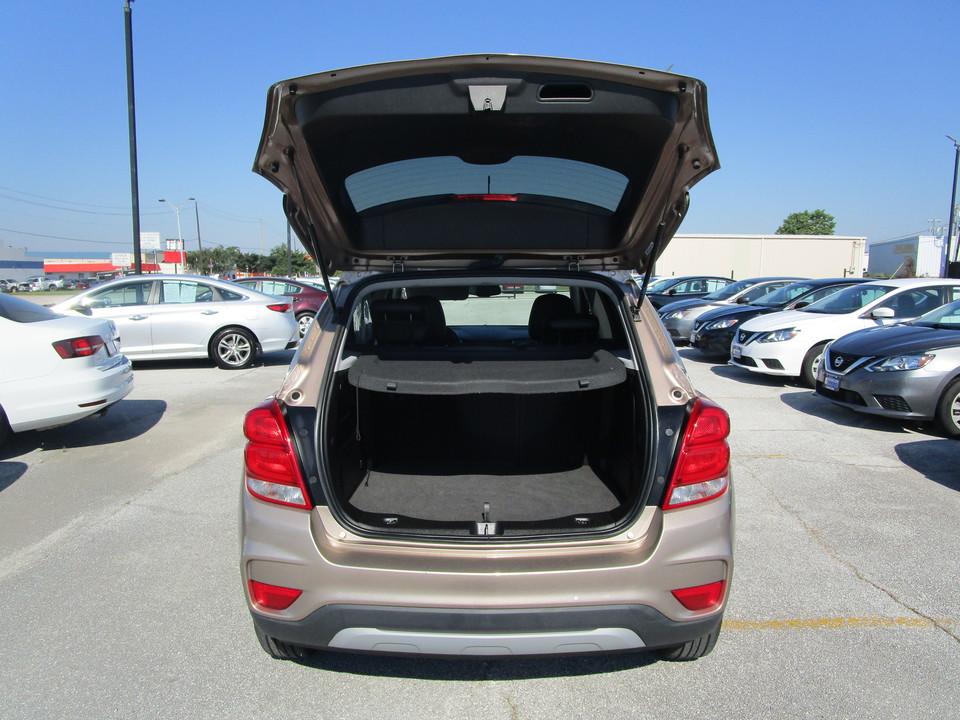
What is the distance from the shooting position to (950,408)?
237 inches

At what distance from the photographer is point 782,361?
8.73 meters

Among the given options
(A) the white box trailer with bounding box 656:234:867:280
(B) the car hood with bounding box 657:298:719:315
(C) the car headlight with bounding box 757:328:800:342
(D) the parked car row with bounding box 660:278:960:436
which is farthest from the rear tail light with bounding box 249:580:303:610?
(A) the white box trailer with bounding box 656:234:867:280

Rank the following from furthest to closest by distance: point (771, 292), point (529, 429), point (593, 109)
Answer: point (771, 292)
point (529, 429)
point (593, 109)

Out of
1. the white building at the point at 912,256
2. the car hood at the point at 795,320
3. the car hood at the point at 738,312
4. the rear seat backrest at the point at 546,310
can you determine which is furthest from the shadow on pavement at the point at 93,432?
the white building at the point at 912,256

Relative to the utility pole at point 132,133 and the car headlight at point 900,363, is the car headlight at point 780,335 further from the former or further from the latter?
the utility pole at point 132,133

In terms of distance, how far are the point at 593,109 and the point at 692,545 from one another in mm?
1539

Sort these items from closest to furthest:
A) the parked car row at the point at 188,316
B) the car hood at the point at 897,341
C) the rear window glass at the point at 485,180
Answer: the rear window glass at the point at 485,180 → the car hood at the point at 897,341 → the parked car row at the point at 188,316

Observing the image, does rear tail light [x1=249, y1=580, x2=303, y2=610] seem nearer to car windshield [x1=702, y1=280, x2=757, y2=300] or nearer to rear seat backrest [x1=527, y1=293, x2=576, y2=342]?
rear seat backrest [x1=527, y1=293, x2=576, y2=342]

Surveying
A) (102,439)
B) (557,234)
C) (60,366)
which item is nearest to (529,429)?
(557,234)

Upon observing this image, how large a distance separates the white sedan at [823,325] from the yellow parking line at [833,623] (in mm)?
6296

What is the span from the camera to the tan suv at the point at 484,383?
2098mm

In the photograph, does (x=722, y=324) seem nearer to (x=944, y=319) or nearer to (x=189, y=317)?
(x=944, y=319)

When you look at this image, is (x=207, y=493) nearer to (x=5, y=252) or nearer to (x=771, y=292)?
(x=771, y=292)

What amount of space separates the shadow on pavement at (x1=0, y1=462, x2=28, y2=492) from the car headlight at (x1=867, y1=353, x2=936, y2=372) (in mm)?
7753
